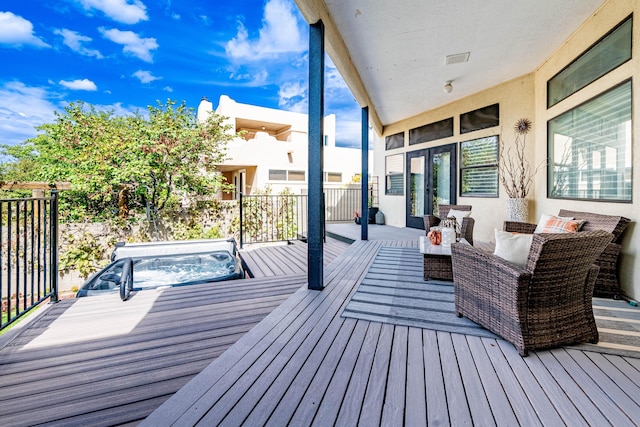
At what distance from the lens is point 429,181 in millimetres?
7215

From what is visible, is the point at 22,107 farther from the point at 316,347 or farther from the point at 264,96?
the point at 316,347

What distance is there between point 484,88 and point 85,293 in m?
7.21

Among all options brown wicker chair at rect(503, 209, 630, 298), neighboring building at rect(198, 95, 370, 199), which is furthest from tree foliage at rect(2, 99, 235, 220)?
brown wicker chair at rect(503, 209, 630, 298)

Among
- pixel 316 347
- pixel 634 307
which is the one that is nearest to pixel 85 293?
pixel 316 347

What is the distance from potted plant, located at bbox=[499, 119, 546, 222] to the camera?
4.95 m

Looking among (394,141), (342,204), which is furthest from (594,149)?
(342,204)

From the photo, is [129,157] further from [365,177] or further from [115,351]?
[115,351]

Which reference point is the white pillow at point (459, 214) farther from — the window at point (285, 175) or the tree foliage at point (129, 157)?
the window at point (285, 175)

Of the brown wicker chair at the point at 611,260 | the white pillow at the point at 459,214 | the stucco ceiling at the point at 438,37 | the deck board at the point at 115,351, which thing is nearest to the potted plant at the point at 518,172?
the white pillow at the point at 459,214

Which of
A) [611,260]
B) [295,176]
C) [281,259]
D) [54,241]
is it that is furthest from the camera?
[295,176]

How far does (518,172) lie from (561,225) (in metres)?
2.53

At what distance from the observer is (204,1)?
1248 centimetres

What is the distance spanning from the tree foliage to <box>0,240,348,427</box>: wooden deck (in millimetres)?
5269

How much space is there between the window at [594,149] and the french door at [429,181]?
222 cm
